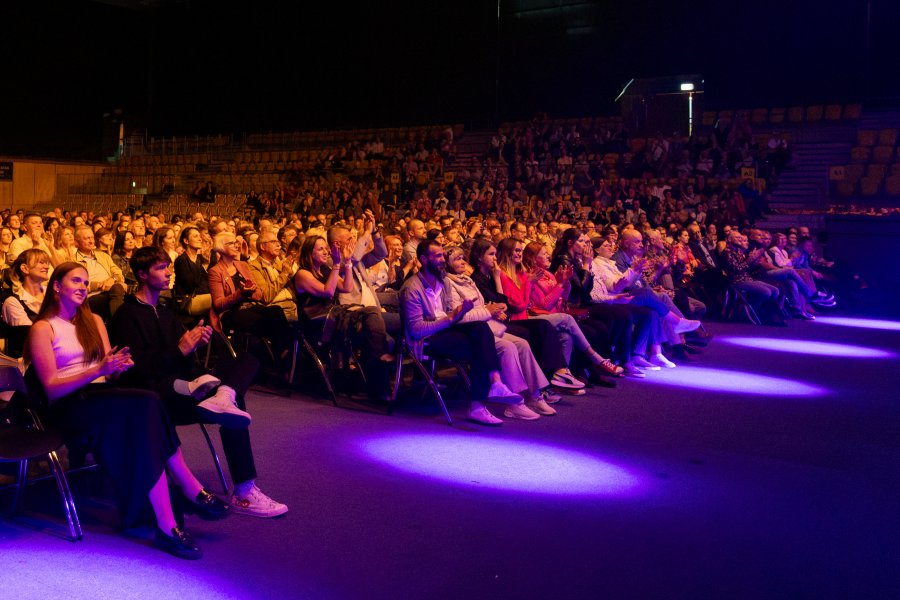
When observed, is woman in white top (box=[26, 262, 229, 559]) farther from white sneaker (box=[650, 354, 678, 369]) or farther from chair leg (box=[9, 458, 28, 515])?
white sneaker (box=[650, 354, 678, 369])

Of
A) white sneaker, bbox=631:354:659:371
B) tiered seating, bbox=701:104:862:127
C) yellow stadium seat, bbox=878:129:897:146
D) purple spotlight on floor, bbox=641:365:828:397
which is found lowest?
purple spotlight on floor, bbox=641:365:828:397

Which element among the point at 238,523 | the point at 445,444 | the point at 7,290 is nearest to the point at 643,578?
the point at 238,523

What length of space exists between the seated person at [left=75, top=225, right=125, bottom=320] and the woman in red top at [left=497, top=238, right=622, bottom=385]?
112 inches

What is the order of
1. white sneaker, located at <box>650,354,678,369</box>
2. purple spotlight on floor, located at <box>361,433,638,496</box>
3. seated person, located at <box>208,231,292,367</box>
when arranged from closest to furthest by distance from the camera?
purple spotlight on floor, located at <box>361,433,638,496</box>, seated person, located at <box>208,231,292,367</box>, white sneaker, located at <box>650,354,678,369</box>

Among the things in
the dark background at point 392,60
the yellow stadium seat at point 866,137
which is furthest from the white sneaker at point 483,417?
the dark background at point 392,60

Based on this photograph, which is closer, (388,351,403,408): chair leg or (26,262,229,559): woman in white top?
(26,262,229,559): woman in white top

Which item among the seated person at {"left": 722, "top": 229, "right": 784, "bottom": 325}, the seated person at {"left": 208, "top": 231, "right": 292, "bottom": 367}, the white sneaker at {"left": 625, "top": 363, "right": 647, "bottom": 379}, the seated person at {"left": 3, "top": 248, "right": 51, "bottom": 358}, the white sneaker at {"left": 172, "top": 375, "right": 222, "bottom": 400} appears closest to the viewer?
the white sneaker at {"left": 172, "top": 375, "right": 222, "bottom": 400}

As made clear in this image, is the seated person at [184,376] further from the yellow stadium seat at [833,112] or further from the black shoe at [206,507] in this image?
the yellow stadium seat at [833,112]

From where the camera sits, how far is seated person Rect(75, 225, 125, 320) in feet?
21.3

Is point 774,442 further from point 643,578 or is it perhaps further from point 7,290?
point 7,290

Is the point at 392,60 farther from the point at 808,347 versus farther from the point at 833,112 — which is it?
the point at 808,347

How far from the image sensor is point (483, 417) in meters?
5.84

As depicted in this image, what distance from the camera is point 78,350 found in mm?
3820

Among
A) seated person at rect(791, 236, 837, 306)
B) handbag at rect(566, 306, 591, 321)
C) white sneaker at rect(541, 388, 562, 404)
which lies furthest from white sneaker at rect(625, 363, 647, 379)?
seated person at rect(791, 236, 837, 306)
